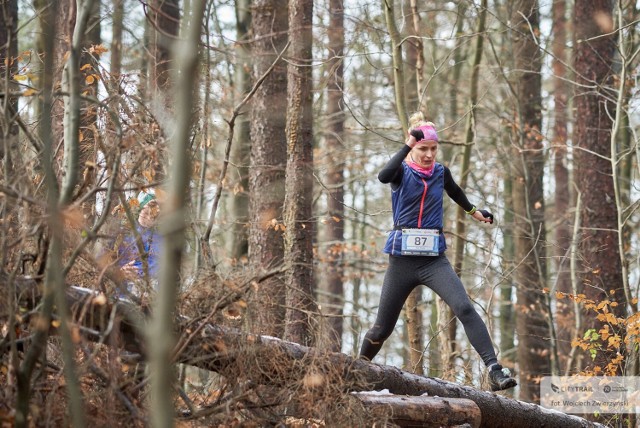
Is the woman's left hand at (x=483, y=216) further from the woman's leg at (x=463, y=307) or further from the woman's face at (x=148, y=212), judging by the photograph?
the woman's face at (x=148, y=212)

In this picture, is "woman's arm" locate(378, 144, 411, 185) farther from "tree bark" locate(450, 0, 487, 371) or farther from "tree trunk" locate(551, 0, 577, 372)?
"tree trunk" locate(551, 0, 577, 372)

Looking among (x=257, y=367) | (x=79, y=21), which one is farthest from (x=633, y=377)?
(x=79, y=21)

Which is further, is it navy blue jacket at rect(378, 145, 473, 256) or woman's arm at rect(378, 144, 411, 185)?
navy blue jacket at rect(378, 145, 473, 256)

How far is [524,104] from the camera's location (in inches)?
647

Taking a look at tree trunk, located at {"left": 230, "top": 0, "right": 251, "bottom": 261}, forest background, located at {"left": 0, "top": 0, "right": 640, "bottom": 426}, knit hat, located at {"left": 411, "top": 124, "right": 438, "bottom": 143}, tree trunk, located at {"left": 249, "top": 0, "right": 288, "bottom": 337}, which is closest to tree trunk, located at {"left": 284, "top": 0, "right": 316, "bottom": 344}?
forest background, located at {"left": 0, "top": 0, "right": 640, "bottom": 426}

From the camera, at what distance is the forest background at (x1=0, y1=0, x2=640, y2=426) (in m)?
4.59

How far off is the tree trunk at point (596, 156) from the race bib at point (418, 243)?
14.4 feet

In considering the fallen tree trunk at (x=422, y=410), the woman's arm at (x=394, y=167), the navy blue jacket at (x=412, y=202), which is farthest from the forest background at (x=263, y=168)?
the woman's arm at (x=394, y=167)

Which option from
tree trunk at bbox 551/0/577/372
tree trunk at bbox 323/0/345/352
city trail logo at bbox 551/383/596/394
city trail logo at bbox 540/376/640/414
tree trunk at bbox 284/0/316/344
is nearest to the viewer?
tree trunk at bbox 284/0/316/344

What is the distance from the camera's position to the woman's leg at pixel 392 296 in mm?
7016

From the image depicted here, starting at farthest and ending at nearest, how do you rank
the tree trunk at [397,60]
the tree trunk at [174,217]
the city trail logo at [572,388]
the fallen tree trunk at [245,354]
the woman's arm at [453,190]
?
the tree trunk at [397,60]
the city trail logo at [572,388]
the woman's arm at [453,190]
the fallen tree trunk at [245,354]
the tree trunk at [174,217]

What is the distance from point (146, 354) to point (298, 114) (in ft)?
15.9

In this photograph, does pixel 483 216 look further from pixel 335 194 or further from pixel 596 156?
pixel 335 194

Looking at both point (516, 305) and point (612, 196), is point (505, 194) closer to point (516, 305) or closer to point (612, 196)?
point (516, 305)
